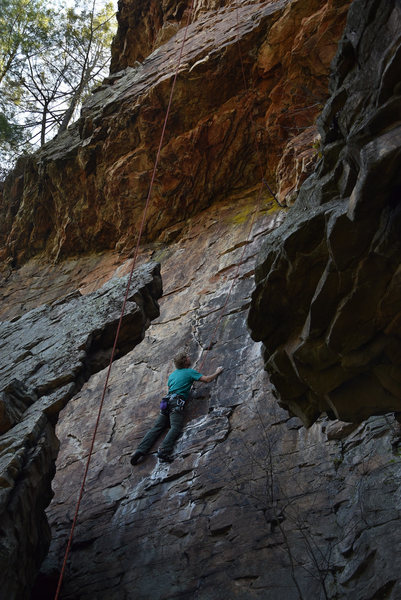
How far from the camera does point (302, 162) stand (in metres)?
8.47

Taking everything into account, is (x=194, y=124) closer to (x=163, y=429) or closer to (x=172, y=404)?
(x=172, y=404)

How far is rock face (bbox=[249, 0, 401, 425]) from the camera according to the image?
8.34 feet

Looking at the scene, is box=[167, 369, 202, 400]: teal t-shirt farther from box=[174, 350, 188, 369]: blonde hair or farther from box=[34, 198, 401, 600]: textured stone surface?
box=[34, 198, 401, 600]: textured stone surface

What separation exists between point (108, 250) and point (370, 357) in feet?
30.8

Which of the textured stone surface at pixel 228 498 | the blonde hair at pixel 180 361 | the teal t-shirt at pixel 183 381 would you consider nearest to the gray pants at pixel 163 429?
the textured stone surface at pixel 228 498

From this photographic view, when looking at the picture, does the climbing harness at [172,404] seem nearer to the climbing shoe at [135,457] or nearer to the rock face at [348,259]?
the climbing shoe at [135,457]

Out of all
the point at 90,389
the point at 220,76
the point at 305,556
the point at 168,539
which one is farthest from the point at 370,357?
the point at 220,76

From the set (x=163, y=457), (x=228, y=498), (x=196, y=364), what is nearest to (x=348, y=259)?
(x=228, y=498)

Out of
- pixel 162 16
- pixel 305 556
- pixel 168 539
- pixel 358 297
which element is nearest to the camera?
pixel 358 297

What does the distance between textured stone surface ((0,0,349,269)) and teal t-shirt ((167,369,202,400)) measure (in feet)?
13.7

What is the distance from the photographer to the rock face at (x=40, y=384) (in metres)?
4.34

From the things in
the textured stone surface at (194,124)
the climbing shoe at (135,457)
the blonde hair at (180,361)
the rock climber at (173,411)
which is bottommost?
the climbing shoe at (135,457)

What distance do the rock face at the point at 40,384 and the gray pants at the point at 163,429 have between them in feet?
3.22

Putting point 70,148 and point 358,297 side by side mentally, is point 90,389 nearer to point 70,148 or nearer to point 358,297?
point 358,297
